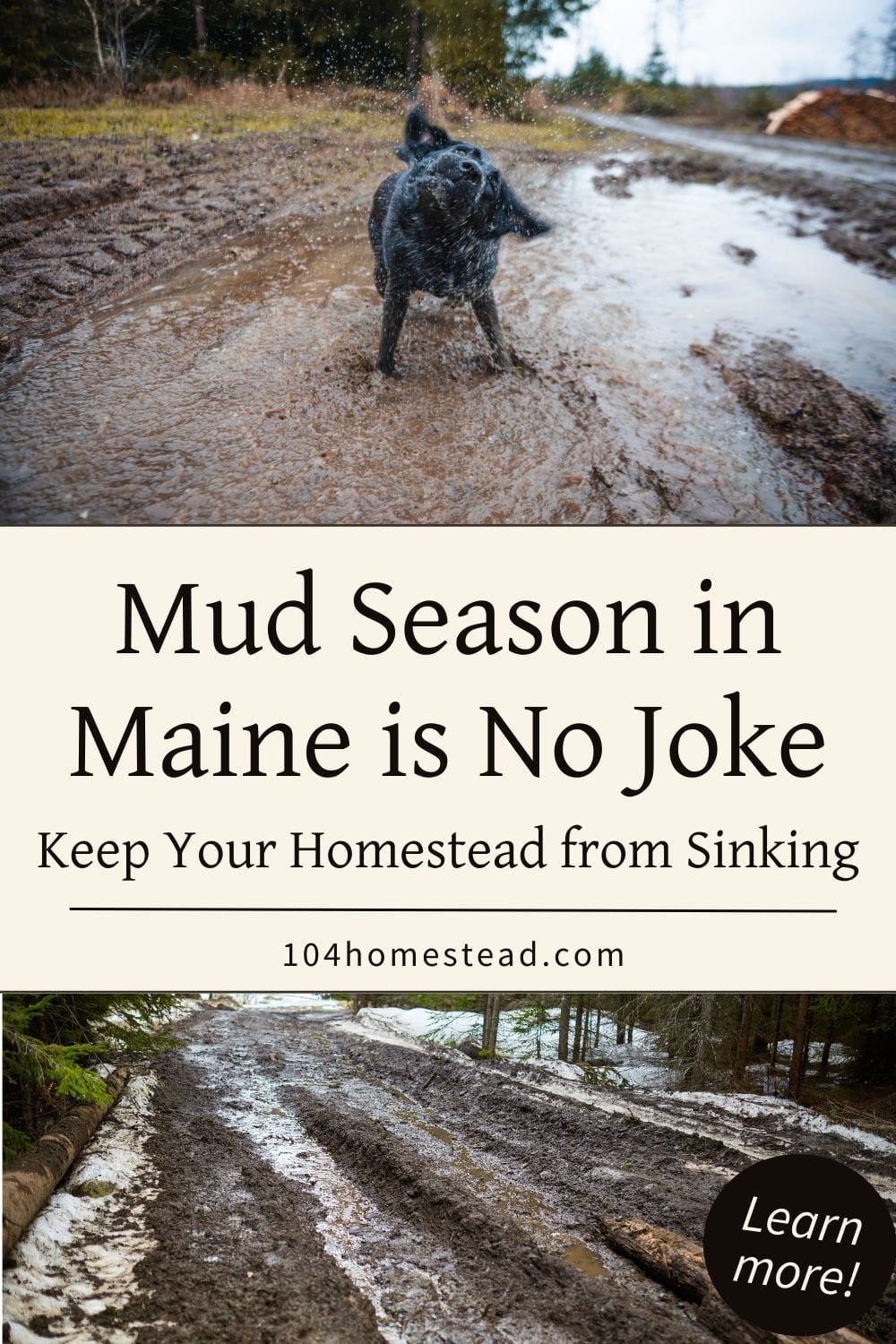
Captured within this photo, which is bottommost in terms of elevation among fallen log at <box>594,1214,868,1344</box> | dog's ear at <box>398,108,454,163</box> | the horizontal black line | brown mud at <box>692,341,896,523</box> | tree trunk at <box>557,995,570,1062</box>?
tree trunk at <box>557,995,570,1062</box>

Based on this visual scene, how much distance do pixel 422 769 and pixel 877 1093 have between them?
11.0ft

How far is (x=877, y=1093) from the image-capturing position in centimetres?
392

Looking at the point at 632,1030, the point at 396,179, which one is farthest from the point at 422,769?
the point at 632,1030

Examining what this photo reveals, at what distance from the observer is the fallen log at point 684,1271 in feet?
7.14

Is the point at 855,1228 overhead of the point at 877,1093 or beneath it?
overhead

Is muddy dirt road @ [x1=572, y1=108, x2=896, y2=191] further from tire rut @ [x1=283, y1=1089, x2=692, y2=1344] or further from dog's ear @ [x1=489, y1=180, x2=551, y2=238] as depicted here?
tire rut @ [x1=283, y1=1089, x2=692, y2=1344]

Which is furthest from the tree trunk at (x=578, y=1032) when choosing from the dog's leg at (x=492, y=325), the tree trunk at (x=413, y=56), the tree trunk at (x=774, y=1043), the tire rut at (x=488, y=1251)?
the tree trunk at (x=413, y=56)

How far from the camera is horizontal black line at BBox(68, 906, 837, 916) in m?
2.12

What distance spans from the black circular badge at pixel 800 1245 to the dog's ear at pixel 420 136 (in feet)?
10.2

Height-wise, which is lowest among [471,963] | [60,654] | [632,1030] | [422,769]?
[632,1030]

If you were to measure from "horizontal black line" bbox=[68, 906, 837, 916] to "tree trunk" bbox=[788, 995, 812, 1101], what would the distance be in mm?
2399

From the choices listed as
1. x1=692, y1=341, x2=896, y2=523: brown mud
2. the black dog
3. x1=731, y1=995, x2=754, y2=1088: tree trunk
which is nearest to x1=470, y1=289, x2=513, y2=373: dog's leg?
the black dog

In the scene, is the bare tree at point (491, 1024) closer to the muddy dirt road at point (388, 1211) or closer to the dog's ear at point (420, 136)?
the muddy dirt road at point (388, 1211)

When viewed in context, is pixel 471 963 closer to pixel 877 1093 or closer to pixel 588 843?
pixel 588 843
